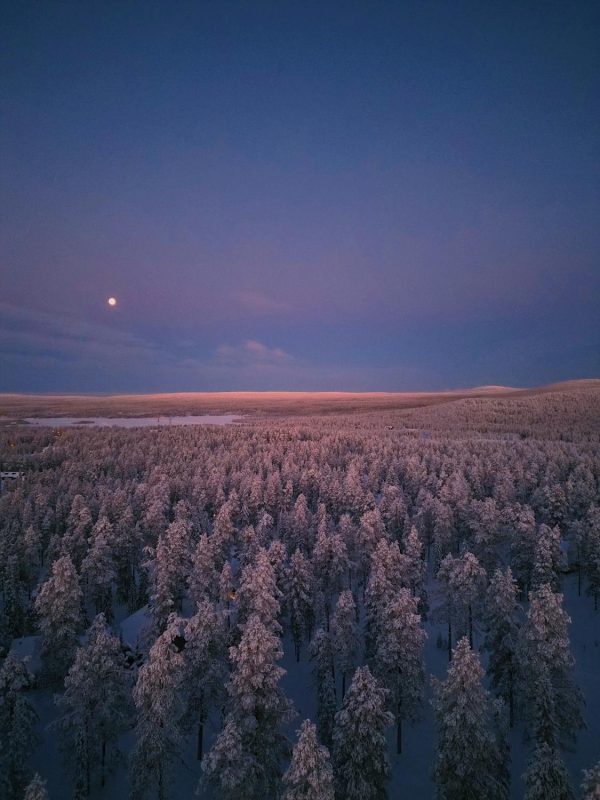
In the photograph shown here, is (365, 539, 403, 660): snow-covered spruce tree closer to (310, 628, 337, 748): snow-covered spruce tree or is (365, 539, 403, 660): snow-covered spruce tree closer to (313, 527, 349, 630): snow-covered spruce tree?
(310, 628, 337, 748): snow-covered spruce tree

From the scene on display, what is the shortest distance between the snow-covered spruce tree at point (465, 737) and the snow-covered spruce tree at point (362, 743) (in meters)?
2.94

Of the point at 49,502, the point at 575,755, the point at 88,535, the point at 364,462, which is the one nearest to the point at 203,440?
the point at 364,462

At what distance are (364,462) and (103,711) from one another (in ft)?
280

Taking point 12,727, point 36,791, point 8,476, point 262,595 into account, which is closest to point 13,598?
point 12,727

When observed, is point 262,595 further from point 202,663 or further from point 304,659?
point 304,659

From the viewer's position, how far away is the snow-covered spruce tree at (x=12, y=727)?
987 inches

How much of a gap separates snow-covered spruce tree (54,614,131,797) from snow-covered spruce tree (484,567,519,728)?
87.9ft

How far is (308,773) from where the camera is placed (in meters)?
18.7

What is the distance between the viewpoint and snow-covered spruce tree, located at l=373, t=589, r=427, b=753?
29594 mm

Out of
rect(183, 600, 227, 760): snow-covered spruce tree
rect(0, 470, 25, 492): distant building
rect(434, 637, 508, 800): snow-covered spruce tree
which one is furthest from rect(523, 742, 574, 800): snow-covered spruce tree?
rect(0, 470, 25, 492): distant building

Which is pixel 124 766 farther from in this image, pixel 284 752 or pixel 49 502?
pixel 49 502

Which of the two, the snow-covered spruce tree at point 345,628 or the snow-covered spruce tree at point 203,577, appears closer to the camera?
the snow-covered spruce tree at point 345,628

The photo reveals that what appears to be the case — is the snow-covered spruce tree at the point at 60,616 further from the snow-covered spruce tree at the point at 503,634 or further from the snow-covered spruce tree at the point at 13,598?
the snow-covered spruce tree at the point at 503,634

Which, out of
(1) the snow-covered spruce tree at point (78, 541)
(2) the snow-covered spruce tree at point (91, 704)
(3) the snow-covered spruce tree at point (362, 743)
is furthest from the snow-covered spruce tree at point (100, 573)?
(3) the snow-covered spruce tree at point (362, 743)
